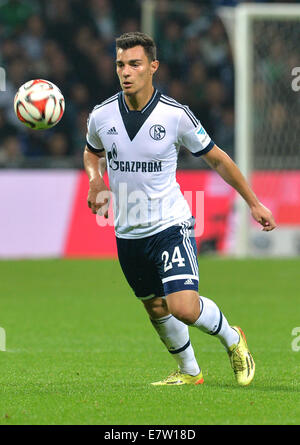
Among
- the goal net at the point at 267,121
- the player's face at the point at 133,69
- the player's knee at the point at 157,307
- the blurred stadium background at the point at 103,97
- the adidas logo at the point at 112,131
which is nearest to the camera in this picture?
the player's face at the point at 133,69

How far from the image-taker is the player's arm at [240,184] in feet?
21.0

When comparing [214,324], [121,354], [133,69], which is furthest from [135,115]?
[121,354]

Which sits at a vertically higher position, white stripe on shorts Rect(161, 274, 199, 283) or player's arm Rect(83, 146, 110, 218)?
player's arm Rect(83, 146, 110, 218)

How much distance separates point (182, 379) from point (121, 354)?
4.69 feet

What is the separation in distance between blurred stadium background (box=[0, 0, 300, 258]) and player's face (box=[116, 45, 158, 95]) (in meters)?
9.54

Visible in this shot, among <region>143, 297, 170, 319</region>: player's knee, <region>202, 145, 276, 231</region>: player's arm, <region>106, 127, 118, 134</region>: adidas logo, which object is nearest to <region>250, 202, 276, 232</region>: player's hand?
<region>202, 145, 276, 231</region>: player's arm

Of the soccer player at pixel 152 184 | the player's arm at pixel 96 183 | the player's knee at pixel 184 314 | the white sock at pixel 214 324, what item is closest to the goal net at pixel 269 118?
the player's arm at pixel 96 183

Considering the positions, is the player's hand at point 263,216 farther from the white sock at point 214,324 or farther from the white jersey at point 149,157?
the white sock at point 214,324

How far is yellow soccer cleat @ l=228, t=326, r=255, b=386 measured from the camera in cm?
669

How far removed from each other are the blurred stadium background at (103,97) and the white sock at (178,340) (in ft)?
30.4

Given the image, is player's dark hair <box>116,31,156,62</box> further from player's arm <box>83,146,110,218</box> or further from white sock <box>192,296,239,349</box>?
white sock <box>192,296,239,349</box>

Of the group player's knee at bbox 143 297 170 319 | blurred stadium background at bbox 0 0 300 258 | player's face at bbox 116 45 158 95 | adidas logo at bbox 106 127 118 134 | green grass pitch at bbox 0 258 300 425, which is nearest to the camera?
green grass pitch at bbox 0 258 300 425

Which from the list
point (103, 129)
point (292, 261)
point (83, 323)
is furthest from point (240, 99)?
point (103, 129)

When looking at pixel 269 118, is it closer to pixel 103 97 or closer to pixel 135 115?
pixel 103 97
